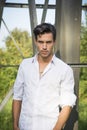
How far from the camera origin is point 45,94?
1946 mm

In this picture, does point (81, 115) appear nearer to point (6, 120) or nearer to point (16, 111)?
point (6, 120)

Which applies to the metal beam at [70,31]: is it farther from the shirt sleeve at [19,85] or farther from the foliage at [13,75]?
the foliage at [13,75]

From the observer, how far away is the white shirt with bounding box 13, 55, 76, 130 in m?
1.94

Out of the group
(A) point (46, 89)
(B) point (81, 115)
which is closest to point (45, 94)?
(A) point (46, 89)

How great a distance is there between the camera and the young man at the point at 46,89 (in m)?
1.94

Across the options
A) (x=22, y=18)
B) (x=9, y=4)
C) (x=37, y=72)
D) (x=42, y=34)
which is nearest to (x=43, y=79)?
(x=37, y=72)

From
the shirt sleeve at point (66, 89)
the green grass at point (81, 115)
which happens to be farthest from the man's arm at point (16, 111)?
the green grass at point (81, 115)

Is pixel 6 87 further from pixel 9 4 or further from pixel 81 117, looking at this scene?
pixel 9 4

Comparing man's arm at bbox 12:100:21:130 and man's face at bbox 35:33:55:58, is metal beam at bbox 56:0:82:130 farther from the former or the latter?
man's face at bbox 35:33:55:58

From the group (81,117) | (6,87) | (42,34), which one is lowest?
(81,117)

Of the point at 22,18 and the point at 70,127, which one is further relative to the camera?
the point at 22,18

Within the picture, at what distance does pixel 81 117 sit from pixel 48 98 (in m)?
21.2

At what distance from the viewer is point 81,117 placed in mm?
22766

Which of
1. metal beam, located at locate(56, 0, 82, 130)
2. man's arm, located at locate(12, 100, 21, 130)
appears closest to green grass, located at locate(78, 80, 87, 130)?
metal beam, located at locate(56, 0, 82, 130)
